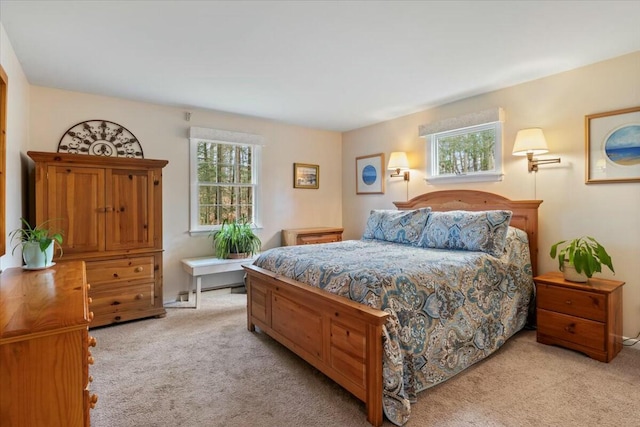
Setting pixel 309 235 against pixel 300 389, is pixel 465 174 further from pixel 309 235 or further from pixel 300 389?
pixel 300 389

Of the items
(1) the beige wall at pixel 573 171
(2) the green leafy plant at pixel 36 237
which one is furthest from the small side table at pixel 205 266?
(1) the beige wall at pixel 573 171

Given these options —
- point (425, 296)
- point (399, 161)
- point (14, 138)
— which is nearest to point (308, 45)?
point (425, 296)

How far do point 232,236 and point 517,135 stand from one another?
3389 millimetres

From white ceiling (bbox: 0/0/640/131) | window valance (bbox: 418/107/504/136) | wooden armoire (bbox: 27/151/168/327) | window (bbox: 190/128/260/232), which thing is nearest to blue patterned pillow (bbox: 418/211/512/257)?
window valance (bbox: 418/107/504/136)

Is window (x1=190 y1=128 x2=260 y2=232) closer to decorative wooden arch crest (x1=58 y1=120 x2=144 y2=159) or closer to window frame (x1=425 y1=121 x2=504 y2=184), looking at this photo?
decorative wooden arch crest (x1=58 y1=120 x2=144 y2=159)

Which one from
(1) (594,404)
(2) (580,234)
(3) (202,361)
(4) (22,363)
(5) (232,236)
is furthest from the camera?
(5) (232,236)

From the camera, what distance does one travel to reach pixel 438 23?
2.27m

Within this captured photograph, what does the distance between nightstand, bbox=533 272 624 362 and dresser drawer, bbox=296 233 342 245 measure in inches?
112

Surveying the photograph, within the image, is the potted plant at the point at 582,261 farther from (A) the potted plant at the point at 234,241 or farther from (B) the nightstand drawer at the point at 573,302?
(A) the potted plant at the point at 234,241

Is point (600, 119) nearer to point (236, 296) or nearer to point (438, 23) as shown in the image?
point (438, 23)

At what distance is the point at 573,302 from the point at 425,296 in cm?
143

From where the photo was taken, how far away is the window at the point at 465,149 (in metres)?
3.63

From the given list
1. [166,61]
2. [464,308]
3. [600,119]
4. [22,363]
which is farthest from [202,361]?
[600,119]

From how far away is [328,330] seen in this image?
217cm
